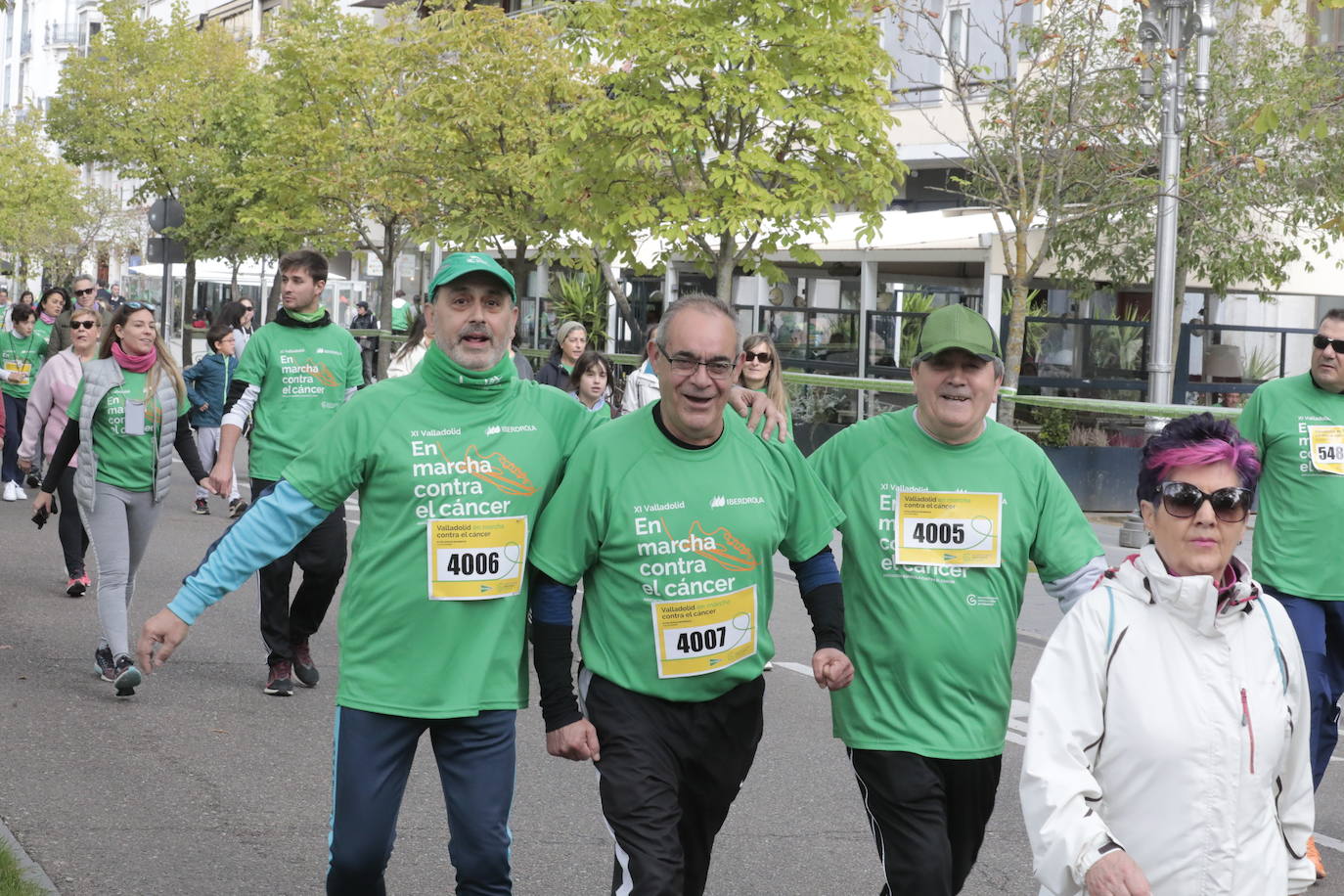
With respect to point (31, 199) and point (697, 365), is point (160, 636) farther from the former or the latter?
point (31, 199)

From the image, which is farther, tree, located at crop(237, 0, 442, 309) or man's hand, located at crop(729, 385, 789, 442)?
tree, located at crop(237, 0, 442, 309)

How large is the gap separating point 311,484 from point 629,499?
792 millimetres

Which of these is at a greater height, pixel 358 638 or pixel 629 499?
pixel 629 499

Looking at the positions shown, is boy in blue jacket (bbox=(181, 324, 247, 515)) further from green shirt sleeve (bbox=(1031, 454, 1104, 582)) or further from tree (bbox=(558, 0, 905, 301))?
green shirt sleeve (bbox=(1031, 454, 1104, 582))

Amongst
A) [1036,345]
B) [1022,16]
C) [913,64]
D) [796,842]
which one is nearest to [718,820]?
[796,842]

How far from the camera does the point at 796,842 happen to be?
243 inches

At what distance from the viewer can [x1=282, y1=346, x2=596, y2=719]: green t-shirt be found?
419 cm

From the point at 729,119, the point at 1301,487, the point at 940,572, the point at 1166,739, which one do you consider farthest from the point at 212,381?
the point at 1166,739

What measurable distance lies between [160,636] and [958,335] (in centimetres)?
196

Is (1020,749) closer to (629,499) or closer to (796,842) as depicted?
(796,842)

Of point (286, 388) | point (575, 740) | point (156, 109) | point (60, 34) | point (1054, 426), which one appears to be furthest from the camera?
point (60, 34)

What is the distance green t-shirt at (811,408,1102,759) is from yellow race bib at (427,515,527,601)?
32.0 inches

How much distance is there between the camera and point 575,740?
3949 millimetres

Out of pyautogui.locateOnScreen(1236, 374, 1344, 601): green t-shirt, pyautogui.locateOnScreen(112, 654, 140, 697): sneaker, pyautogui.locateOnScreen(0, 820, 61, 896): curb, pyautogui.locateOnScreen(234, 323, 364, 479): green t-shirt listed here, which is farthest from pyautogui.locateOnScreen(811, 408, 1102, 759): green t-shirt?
pyautogui.locateOnScreen(112, 654, 140, 697): sneaker
